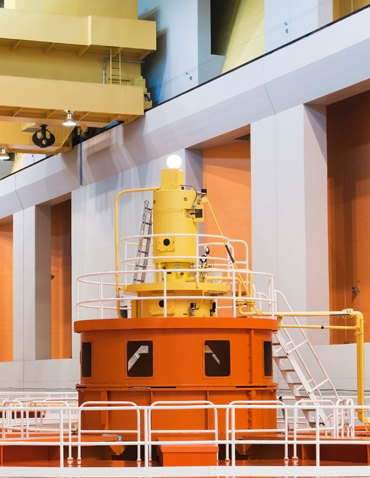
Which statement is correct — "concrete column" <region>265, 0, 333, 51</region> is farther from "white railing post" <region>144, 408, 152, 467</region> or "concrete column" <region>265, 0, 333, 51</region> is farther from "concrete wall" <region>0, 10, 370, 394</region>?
"white railing post" <region>144, 408, 152, 467</region>

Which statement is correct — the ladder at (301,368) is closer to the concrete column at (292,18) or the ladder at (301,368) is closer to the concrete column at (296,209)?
the concrete column at (296,209)

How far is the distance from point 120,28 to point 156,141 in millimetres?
3938

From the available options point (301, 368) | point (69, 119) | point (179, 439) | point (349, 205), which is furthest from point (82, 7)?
point (179, 439)

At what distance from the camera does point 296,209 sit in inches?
1067

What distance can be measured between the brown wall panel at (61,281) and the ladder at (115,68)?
1367 cm

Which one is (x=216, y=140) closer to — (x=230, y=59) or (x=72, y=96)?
(x=230, y=59)

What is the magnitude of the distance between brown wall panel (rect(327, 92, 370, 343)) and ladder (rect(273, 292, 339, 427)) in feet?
7.71

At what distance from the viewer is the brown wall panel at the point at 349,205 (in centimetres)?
2841

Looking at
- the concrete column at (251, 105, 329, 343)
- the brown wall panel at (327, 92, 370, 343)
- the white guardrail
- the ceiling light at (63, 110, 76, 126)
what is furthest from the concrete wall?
the white guardrail

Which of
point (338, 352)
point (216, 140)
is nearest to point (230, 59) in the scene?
point (216, 140)

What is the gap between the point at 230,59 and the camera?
32.0 m

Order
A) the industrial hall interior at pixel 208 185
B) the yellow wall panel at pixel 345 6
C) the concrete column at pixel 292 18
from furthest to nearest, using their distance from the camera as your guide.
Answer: the yellow wall panel at pixel 345 6
the concrete column at pixel 292 18
the industrial hall interior at pixel 208 185

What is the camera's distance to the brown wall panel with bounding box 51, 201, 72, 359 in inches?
1800

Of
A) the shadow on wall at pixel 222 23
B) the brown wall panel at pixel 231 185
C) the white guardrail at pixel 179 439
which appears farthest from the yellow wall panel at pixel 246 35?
the white guardrail at pixel 179 439
